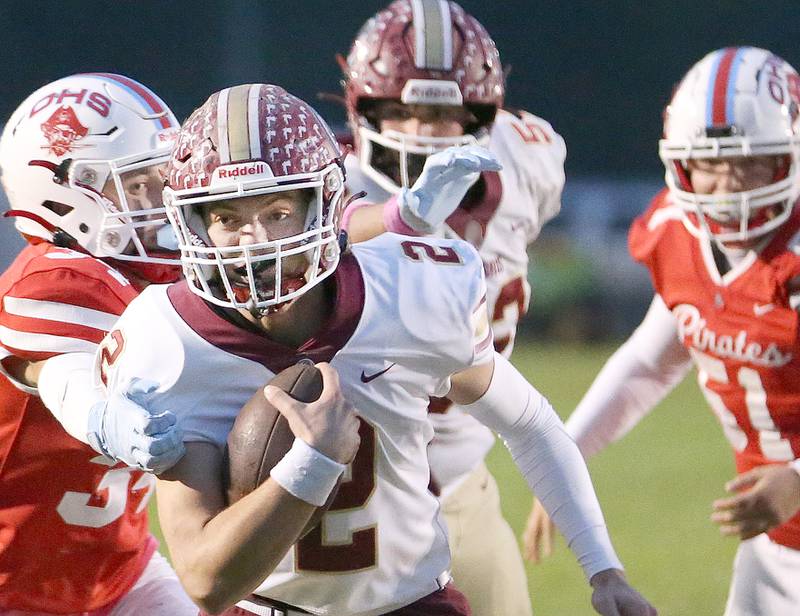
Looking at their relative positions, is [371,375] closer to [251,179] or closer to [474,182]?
[251,179]

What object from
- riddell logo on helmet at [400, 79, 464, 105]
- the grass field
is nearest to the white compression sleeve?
riddell logo on helmet at [400, 79, 464, 105]

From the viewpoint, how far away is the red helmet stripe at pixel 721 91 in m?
3.39

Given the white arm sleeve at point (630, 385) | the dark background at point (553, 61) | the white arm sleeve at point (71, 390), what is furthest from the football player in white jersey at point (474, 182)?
the dark background at point (553, 61)

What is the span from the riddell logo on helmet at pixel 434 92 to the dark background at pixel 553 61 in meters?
7.00

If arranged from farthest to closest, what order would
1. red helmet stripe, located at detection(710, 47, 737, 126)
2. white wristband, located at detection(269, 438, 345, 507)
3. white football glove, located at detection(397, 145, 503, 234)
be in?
red helmet stripe, located at detection(710, 47, 737, 126) → white football glove, located at detection(397, 145, 503, 234) → white wristband, located at detection(269, 438, 345, 507)

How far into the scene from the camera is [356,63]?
379 cm

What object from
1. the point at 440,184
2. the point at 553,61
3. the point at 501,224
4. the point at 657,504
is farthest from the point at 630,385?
the point at 553,61

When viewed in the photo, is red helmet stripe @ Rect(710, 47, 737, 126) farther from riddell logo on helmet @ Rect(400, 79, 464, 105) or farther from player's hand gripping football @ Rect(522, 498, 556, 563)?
player's hand gripping football @ Rect(522, 498, 556, 563)

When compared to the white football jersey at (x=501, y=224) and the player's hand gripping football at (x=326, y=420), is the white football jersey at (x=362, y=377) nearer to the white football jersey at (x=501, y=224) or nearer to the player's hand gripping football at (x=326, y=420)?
the player's hand gripping football at (x=326, y=420)

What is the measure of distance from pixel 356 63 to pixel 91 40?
855cm

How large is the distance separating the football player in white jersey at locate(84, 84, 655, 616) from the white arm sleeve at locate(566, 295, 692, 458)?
102 cm

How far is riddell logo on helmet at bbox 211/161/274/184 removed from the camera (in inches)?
90.9

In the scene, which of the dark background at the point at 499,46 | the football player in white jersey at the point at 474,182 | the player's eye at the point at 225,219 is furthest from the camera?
the dark background at the point at 499,46

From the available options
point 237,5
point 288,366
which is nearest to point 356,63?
point 288,366
